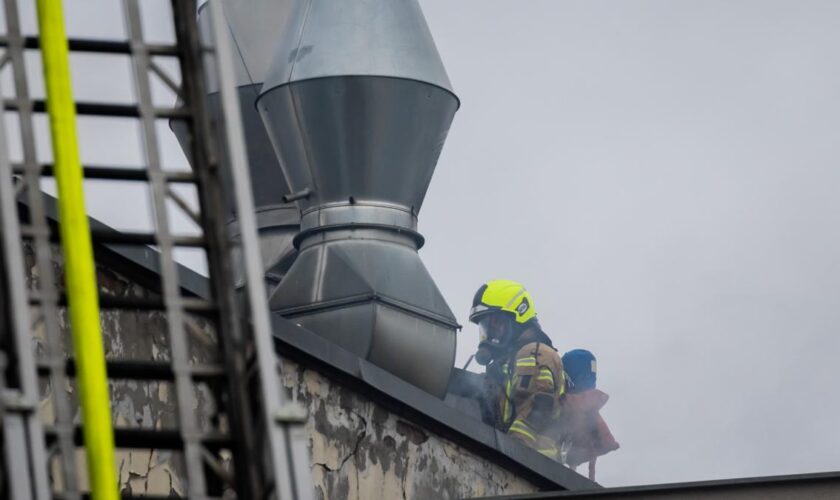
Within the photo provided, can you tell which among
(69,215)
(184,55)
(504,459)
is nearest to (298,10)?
(504,459)

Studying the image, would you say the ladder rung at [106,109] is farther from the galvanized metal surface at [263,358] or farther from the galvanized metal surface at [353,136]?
the galvanized metal surface at [353,136]

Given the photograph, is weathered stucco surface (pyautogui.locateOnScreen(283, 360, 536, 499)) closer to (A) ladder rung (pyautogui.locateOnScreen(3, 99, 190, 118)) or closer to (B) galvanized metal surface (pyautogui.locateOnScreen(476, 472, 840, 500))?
(B) galvanized metal surface (pyautogui.locateOnScreen(476, 472, 840, 500))

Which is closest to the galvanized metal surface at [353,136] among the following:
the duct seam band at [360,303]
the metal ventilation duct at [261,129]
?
the metal ventilation duct at [261,129]

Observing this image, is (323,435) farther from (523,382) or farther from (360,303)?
(523,382)

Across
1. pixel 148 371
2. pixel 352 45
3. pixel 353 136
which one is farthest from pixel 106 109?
pixel 352 45

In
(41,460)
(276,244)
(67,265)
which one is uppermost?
(276,244)

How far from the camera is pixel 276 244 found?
13.7 m

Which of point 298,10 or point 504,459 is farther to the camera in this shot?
point 298,10

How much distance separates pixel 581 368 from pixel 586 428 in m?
0.99

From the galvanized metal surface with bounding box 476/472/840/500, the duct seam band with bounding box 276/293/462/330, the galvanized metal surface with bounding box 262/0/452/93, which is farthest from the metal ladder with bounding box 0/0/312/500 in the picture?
the galvanized metal surface with bounding box 262/0/452/93

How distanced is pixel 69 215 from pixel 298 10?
7573mm

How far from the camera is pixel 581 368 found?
630 inches

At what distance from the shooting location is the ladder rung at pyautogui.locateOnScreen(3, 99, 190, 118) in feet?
19.4

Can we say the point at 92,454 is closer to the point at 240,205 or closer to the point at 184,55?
the point at 240,205
